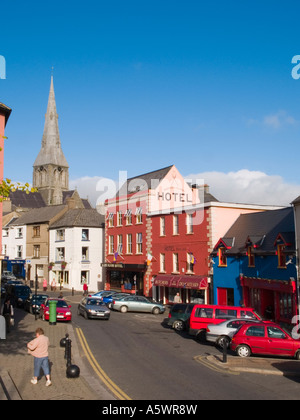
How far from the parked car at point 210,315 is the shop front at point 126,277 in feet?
69.2

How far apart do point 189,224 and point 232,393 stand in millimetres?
26714

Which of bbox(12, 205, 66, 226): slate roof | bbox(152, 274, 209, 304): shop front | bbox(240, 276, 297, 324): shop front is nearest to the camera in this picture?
bbox(240, 276, 297, 324): shop front

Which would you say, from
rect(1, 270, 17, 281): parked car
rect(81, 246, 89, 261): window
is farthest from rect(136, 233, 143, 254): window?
rect(1, 270, 17, 281): parked car

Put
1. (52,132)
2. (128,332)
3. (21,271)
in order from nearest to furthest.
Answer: (128,332) < (21,271) < (52,132)

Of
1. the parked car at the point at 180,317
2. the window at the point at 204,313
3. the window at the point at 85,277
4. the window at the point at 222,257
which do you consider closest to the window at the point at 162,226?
the window at the point at 222,257

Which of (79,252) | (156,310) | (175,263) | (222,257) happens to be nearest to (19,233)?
(79,252)

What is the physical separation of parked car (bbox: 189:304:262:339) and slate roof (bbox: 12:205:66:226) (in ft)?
134

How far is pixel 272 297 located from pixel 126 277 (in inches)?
858

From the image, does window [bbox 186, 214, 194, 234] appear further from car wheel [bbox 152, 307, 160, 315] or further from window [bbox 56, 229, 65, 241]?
window [bbox 56, 229, 65, 241]

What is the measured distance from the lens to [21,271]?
65.6 meters

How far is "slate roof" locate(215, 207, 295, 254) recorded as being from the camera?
99.7ft

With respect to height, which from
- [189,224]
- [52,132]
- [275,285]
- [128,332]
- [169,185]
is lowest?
[128,332]

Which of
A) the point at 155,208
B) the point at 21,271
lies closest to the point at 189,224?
the point at 155,208
